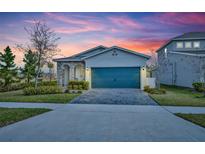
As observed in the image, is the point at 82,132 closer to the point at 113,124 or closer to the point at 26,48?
the point at 113,124

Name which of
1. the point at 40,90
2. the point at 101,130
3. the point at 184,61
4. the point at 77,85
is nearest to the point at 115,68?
the point at 77,85

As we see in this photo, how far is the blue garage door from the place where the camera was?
1686 cm

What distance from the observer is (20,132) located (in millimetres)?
4699

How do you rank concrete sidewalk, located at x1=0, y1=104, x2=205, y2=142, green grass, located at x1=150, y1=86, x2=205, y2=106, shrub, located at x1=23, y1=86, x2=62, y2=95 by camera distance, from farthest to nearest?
1. shrub, located at x1=23, y1=86, x2=62, y2=95
2. green grass, located at x1=150, y1=86, x2=205, y2=106
3. concrete sidewalk, located at x1=0, y1=104, x2=205, y2=142

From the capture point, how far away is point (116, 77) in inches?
671

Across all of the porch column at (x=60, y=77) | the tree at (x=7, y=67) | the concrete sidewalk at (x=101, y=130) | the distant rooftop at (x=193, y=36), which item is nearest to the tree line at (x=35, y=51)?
the tree at (x=7, y=67)

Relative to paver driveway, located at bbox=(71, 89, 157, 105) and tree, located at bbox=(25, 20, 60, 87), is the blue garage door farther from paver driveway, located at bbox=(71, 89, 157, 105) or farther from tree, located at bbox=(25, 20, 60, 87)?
tree, located at bbox=(25, 20, 60, 87)

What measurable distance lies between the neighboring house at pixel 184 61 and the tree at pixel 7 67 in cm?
1772

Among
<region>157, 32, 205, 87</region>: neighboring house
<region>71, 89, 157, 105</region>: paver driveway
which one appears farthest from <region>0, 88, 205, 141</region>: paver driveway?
<region>157, 32, 205, 87</region>: neighboring house

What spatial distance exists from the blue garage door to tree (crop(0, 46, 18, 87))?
9.44 metres

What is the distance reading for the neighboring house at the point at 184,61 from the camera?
16.6 meters

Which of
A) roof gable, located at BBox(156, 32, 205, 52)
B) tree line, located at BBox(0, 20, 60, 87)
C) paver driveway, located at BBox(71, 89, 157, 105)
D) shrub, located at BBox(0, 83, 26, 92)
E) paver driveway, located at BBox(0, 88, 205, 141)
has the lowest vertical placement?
paver driveway, located at BBox(0, 88, 205, 141)
